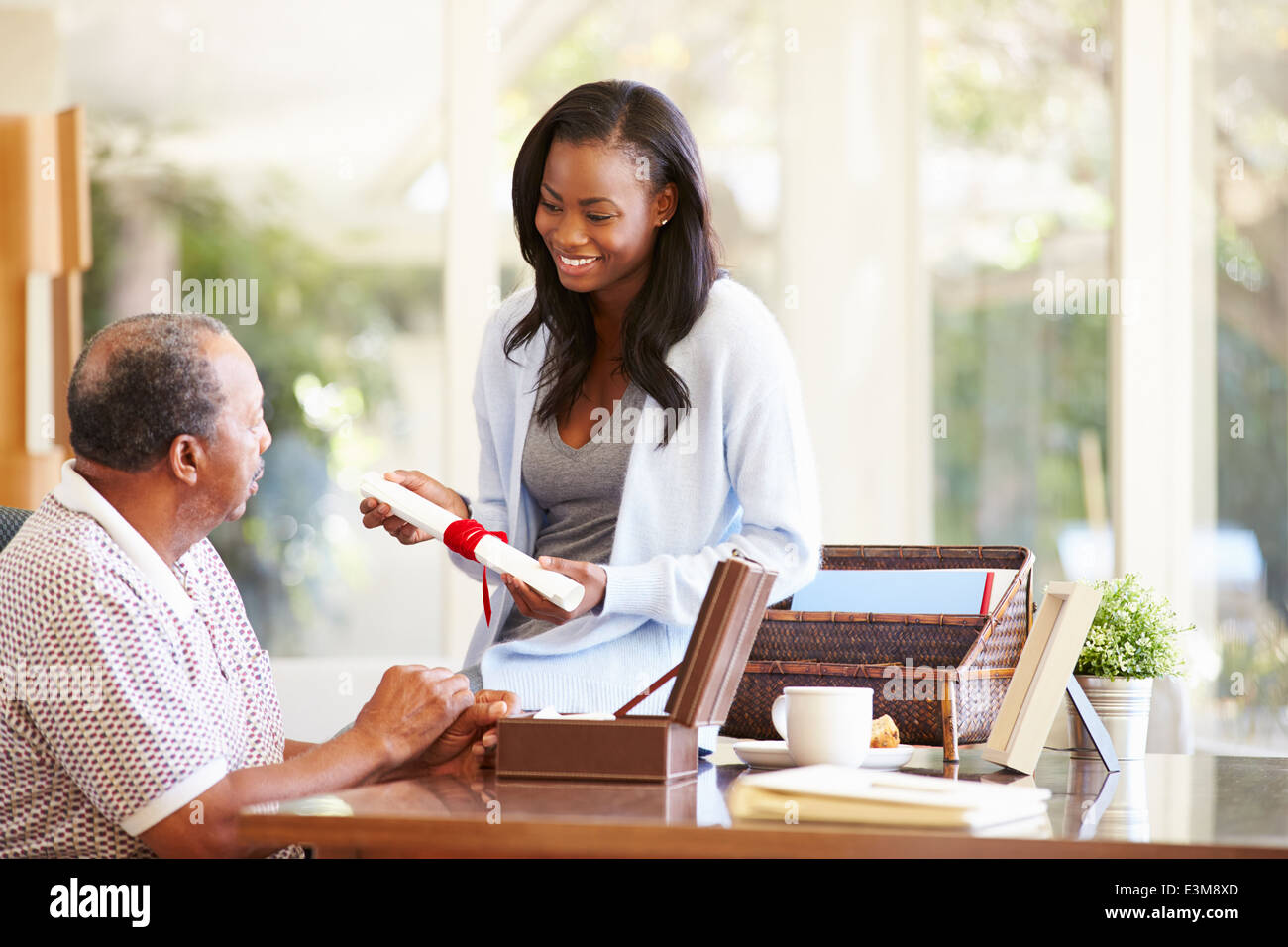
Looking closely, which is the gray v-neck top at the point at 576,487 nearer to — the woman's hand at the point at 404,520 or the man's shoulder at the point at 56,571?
the woman's hand at the point at 404,520

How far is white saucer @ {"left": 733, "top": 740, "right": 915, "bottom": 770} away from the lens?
5.49ft

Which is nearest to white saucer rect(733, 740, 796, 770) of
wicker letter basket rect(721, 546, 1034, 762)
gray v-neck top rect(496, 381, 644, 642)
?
wicker letter basket rect(721, 546, 1034, 762)

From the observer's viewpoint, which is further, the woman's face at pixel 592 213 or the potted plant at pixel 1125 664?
the woman's face at pixel 592 213

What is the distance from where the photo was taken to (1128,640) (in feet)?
6.43

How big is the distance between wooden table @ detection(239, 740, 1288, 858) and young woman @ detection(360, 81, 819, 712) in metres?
0.60

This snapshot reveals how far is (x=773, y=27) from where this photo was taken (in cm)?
462

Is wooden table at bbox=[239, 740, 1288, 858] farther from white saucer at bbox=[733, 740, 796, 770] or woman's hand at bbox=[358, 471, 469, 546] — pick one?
woman's hand at bbox=[358, 471, 469, 546]

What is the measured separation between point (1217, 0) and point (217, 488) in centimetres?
345

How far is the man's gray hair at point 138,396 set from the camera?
5.08ft

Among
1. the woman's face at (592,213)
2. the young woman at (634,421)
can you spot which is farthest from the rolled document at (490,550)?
the woman's face at (592,213)

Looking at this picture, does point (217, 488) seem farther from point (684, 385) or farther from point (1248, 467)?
point (1248, 467)

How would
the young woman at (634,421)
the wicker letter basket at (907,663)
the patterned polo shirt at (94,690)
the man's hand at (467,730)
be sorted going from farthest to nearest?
the young woman at (634,421) < the wicker letter basket at (907,663) < the man's hand at (467,730) < the patterned polo shirt at (94,690)
